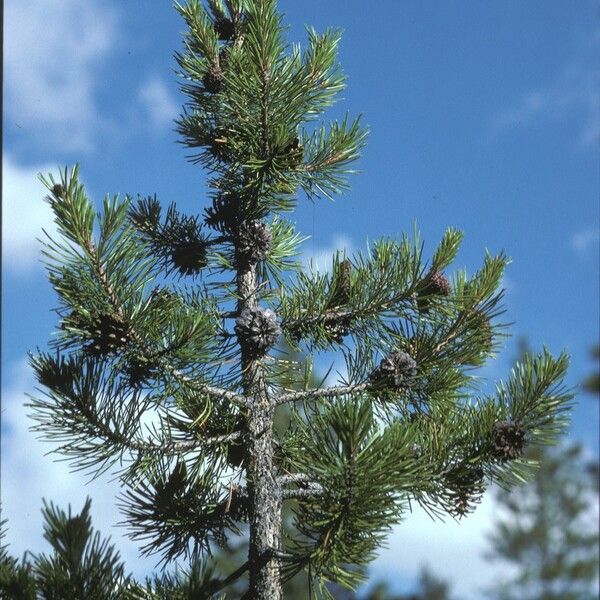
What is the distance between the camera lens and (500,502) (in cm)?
2102

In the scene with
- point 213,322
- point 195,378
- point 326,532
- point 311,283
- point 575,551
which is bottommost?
point 326,532

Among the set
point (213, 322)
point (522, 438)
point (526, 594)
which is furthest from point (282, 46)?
point (526, 594)

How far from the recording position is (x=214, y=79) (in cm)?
340

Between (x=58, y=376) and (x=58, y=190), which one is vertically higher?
(x=58, y=190)

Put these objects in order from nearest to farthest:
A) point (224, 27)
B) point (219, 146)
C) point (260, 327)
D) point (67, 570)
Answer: point (67, 570) < point (260, 327) < point (219, 146) < point (224, 27)

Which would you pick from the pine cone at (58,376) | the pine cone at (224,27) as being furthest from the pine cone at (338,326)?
the pine cone at (224,27)

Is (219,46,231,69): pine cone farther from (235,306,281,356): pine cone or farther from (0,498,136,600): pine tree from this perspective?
(0,498,136,600): pine tree

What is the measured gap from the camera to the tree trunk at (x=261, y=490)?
2727 millimetres

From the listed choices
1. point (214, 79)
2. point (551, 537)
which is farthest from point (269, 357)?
point (551, 537)

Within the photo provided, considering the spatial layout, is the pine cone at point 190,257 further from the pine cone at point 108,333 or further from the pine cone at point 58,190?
the pine cone at point 58,190

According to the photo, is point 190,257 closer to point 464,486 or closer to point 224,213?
point 224,213

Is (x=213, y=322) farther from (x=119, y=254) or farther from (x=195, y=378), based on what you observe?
(x=119, y=254)

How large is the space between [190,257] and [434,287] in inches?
36.1

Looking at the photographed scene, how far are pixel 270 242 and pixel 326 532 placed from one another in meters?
1.13
